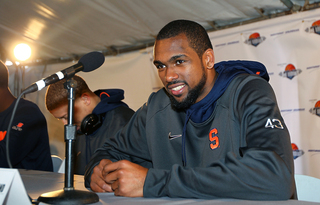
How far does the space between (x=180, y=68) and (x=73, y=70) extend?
0.63m

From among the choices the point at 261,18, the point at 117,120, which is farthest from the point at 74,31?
the point at 261,18

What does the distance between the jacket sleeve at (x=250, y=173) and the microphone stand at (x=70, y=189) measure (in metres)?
0.23

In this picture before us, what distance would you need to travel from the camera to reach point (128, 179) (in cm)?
116

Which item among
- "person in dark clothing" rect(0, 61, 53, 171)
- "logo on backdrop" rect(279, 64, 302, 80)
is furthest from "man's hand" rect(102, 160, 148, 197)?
"logo on backdrop" rect(279, 64, 302, 80)

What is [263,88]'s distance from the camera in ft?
4.35

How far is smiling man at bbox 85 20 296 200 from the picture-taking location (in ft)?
3.30

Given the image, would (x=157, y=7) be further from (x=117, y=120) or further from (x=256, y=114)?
(x=256, y=114)

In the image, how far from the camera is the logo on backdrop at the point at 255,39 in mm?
3221

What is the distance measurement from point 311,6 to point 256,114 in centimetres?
222

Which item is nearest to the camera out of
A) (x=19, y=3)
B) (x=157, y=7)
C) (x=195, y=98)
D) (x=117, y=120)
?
(x=195, y=98)

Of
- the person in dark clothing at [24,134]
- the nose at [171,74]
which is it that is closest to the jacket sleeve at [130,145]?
the nose at [171,74]

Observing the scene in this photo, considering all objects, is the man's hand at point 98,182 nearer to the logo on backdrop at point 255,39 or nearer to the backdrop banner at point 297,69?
the backdrop banner at point 297,69

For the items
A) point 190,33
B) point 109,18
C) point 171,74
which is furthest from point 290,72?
point 109,18

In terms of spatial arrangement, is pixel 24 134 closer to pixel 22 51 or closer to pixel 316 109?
pixel 22 51
